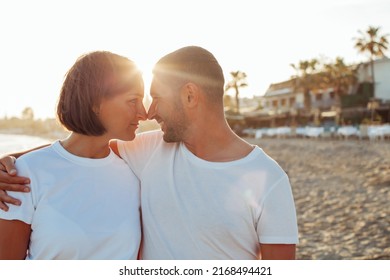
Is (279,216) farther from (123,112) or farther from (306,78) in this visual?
(306,78)

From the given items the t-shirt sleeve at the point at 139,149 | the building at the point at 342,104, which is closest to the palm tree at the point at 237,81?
the building at the point at 342,104

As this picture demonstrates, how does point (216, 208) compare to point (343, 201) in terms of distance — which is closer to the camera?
point (216, 208)

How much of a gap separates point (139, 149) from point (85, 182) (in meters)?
0.37

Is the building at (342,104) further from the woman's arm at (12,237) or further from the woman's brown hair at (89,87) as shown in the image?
the woman's arm at (12,237)

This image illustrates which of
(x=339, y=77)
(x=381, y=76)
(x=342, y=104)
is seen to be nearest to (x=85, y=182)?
(x=342, y=104)

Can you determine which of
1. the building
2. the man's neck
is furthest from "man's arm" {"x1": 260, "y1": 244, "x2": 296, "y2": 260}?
the building

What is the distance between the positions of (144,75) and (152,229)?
80 centimetres

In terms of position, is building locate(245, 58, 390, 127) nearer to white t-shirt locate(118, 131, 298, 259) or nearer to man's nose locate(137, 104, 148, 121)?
man's nose locate(137, 104, 148, 121)

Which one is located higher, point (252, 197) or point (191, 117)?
point (191, 117)

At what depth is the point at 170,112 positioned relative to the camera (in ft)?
7.89

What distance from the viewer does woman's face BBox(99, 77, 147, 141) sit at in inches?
92.5

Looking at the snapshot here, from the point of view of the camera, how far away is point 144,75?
2588 millimetres
